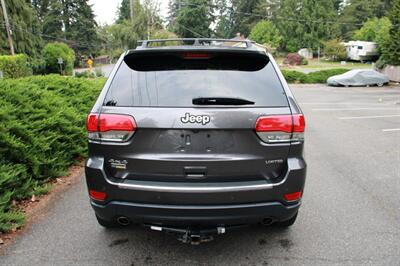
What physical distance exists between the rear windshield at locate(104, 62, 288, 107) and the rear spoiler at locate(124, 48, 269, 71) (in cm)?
6

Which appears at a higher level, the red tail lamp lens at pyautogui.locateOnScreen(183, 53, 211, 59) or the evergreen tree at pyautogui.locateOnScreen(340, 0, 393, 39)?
the evergreen tree at pyautogui.locateOnScreen(340, 0, 393, 39)

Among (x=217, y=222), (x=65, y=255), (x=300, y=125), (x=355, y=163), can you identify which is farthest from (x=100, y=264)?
(x=355, y=163)

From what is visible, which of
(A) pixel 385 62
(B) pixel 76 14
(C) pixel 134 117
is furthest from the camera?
(B) pixel 76 14

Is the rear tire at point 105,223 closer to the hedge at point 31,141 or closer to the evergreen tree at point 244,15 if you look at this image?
the hedge at point 31,141

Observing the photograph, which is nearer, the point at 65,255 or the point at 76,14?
the point at 65,255

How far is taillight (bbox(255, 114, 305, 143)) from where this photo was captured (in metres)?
2.54

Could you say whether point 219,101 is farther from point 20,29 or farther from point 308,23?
point 308,23

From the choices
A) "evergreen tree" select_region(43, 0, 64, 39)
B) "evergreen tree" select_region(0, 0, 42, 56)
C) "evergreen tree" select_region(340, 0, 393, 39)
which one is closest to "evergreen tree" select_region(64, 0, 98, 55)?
"evergreen tree" select_region(43, 0, 64, 39)

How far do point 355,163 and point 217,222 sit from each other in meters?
4.38

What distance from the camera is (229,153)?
2.54m

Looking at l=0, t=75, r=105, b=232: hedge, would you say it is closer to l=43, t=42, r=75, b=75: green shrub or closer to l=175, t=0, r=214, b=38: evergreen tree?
l=43, t=42, r=75, b=75: green shrub

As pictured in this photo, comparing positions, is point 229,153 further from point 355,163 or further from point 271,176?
point 355,163

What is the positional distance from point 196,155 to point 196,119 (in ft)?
0.87

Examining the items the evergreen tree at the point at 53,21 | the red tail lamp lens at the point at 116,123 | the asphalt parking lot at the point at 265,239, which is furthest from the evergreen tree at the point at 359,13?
the red tail lamp lens at the point at 116,123
